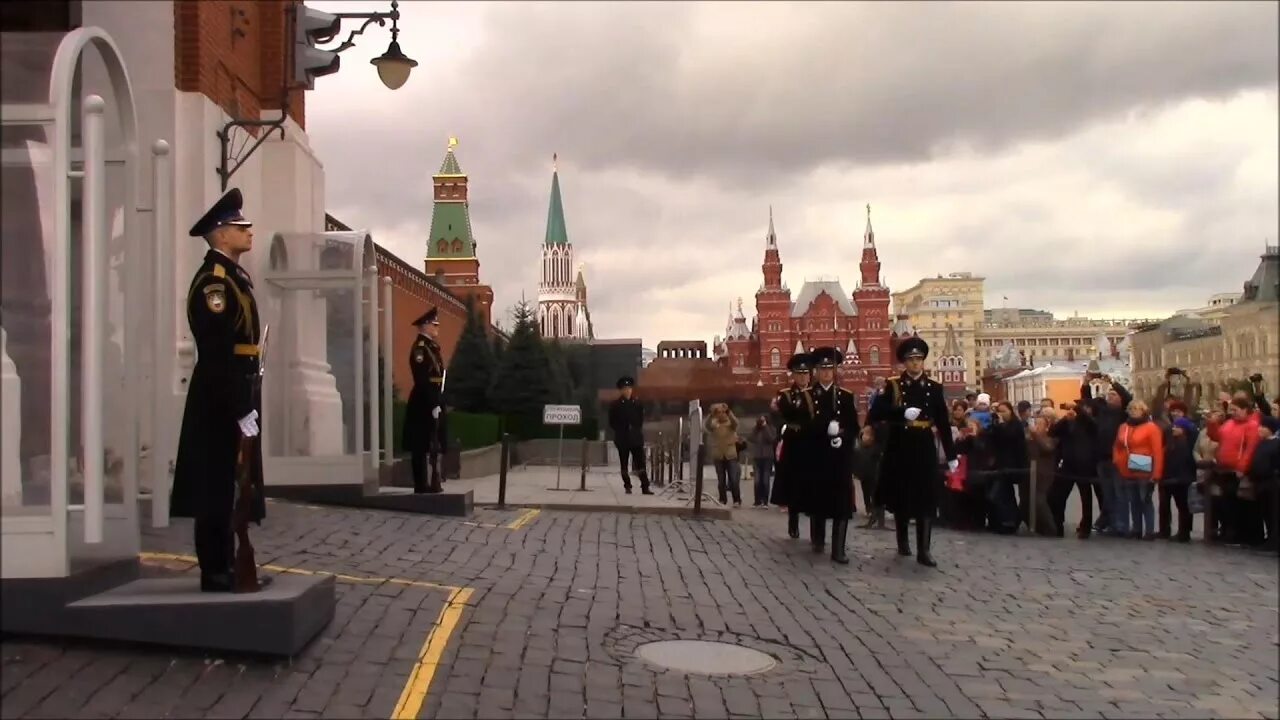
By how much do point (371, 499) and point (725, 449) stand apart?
8.15 metres

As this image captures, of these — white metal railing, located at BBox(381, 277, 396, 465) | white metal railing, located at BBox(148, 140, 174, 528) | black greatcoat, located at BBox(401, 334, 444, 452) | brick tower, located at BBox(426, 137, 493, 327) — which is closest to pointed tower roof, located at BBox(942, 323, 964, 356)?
black greatcoat, located at BBox(401, 334, 444, 452)

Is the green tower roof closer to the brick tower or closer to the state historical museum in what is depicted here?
the brick tower

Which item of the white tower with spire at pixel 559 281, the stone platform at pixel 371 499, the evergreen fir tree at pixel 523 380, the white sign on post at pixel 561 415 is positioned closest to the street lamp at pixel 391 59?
the stone platform at pixel 371 499

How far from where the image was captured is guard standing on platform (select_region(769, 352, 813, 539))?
10.5 metres

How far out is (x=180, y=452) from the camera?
552 centimetres

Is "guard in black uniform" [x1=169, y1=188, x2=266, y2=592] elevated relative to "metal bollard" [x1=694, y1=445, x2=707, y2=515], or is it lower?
elevated

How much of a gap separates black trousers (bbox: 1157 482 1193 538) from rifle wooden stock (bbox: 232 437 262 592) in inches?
388

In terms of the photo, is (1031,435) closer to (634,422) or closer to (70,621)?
(634,422)

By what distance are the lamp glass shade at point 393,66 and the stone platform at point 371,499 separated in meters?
4.73

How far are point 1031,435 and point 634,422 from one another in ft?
22.0

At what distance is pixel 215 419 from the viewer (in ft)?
18.1

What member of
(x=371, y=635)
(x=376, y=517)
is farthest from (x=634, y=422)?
(x=371, y=635)

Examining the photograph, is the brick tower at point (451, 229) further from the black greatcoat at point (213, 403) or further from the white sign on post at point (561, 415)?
the black greatcoat at point (213, 403)

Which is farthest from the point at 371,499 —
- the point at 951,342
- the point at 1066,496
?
the point at 1066,496
